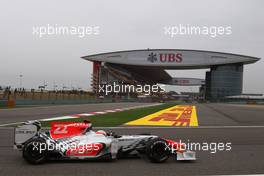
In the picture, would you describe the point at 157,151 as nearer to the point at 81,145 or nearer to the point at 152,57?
the point at 81,145

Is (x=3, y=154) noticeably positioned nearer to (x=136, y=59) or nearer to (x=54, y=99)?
(x=54, y=99)

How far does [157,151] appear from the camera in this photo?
585cm

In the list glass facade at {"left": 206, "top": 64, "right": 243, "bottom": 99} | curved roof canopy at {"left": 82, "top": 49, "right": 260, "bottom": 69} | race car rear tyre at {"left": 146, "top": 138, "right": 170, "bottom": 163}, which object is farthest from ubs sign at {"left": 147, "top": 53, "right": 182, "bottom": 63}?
race car rear tyre at {"left": 146, "top": 138, "right": 170, "bottom": 163}

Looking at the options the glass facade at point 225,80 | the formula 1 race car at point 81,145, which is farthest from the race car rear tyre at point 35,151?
the glass facade at point 225,80

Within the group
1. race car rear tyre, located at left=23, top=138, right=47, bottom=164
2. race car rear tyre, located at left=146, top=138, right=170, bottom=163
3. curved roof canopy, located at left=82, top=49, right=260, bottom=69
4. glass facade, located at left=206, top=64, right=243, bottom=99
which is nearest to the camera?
race car rear tyre, located at left=23, top=138, right=47, bottom=164

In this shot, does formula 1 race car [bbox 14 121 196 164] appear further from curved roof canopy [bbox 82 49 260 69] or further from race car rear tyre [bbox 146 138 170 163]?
curved roof canopy [bbox 82 49 260 69]

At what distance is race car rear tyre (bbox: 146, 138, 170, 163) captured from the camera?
580cm

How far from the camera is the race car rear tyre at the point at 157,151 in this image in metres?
5.80

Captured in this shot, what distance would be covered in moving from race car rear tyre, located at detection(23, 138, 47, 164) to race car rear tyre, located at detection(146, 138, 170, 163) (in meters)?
1.85

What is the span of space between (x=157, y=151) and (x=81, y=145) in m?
1.38

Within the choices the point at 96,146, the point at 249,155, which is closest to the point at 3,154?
the point at 96,146

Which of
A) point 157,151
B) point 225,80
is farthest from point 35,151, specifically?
point 225,80

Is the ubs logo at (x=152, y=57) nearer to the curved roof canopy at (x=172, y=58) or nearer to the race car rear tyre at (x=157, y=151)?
the curved roof canopy at (x=172, y=58)

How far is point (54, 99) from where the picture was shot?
45.7 m
